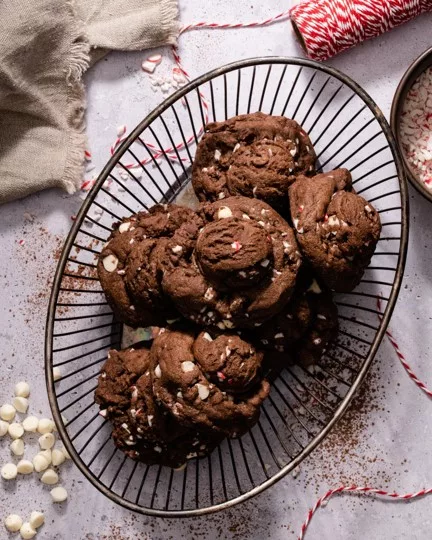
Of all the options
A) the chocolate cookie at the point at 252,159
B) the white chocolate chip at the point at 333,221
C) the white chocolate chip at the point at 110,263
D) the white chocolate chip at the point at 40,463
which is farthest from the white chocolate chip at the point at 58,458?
the white chocolate chip at the point at 333,221

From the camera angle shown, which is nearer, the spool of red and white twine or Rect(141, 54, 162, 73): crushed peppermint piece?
the spool of red and white twine

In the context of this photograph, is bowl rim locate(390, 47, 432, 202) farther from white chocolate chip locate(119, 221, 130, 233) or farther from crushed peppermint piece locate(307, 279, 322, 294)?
white chocolate chip locate(119, 221, 130, 233)

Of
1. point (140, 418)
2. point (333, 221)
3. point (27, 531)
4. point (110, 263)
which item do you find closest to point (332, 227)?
point (333, 221)

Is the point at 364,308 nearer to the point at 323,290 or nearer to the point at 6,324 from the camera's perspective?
the point at 323,290

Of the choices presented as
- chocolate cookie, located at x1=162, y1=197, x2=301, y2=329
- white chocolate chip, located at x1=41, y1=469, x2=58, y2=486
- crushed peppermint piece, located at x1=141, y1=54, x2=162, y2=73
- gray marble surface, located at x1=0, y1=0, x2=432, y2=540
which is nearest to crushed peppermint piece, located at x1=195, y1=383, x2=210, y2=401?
chocolate cookie, located at x1=162, y1=197, x2=301, y2=329

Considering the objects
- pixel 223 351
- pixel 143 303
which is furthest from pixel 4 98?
pixel 223 351

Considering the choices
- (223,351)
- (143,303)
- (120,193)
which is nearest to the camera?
(223,351)

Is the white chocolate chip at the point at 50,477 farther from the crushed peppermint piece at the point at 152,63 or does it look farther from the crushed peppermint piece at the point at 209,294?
the crushed peppermint piece at the point at 152,63

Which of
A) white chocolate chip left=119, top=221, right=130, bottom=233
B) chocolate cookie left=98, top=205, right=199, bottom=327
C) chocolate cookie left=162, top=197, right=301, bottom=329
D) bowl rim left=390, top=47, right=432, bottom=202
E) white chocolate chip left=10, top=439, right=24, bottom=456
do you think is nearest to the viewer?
chocolate cookie left=162, top=197, right=301, bottom=329
